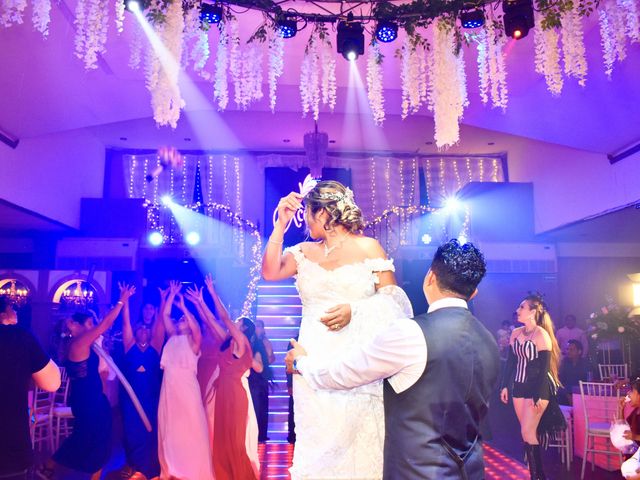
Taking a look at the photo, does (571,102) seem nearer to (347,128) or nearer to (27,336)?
(347,128)

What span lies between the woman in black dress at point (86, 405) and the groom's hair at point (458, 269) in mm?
3410

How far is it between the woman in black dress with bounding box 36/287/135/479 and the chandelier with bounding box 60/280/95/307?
281 inches

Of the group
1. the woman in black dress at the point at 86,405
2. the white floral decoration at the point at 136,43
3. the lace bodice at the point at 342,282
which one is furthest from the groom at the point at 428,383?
the white floral decoration at the point at 136,43

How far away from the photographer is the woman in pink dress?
507cm

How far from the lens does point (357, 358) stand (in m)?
1.96

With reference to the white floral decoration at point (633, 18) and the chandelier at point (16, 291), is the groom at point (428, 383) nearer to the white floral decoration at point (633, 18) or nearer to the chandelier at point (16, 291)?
the white floral decoration at point (633, 18)

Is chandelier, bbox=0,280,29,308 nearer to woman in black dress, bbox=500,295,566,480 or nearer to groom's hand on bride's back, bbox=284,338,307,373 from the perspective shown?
woman in black dress, bbox=500,295,566,480

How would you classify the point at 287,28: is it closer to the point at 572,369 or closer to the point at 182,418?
the point at 182,418

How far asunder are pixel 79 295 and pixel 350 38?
341 inches

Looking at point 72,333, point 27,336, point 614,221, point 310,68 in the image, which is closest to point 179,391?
Answer: point 72,333

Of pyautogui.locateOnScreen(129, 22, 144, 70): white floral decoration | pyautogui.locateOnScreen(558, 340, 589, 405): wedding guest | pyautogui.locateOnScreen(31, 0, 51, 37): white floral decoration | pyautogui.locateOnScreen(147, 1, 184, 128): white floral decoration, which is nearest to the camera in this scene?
pyautogui.locateOnScreen(31, 0, 51, 37): white floral decoration

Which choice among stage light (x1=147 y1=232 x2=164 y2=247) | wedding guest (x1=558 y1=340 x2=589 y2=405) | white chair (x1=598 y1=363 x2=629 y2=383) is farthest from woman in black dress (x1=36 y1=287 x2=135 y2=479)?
stage light (x1=147 y1=232 x2=164 y2=247)

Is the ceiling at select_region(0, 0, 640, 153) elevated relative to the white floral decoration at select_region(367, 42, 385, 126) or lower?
elevated

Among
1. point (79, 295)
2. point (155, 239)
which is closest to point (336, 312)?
point (79, 295)
